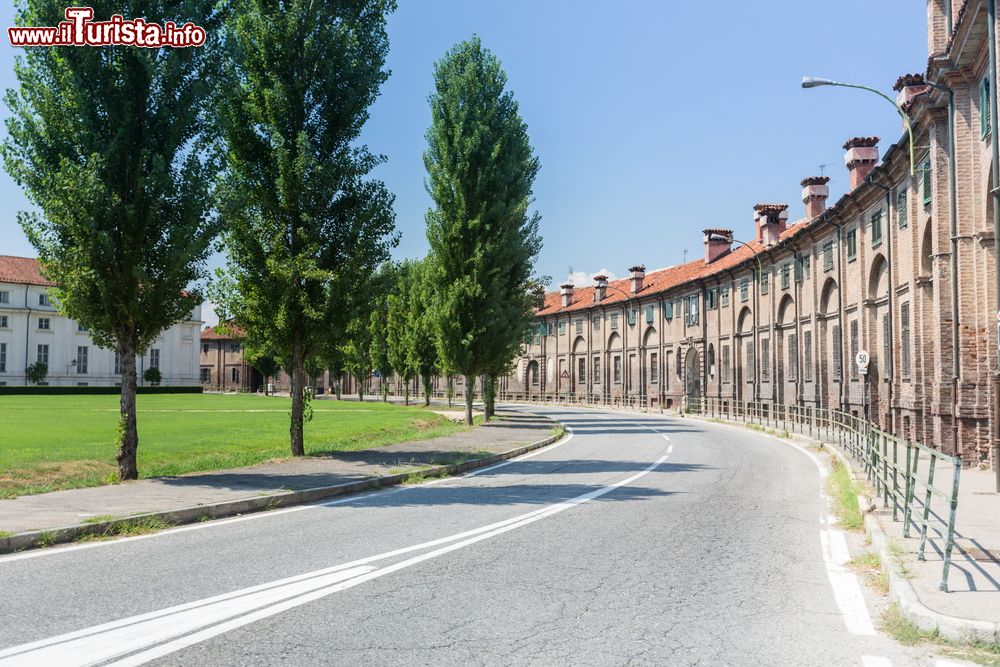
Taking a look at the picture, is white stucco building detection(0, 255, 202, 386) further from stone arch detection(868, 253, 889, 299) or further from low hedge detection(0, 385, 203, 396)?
stone arch detection(868, 253, 889, 299)

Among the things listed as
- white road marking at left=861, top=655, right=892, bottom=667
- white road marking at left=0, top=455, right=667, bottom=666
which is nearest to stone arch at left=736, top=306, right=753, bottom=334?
white road marking at left=0, top=455, right=667, bottom=666

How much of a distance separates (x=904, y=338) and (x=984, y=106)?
33.2 ft

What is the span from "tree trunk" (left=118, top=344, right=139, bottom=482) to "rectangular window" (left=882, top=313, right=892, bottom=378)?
23.1m

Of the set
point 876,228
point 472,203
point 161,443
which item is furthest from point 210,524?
point 876,228

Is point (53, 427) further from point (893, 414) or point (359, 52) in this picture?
point (893, 414)

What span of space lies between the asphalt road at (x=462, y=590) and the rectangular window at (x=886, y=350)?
1767cm

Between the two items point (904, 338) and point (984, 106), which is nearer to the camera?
point (984, 106)

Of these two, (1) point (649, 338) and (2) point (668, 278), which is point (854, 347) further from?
(2) point (668, 278)

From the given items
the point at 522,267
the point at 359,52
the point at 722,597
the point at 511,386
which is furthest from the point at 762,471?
the point at 511,386

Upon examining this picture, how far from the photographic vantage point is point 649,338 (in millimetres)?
58312

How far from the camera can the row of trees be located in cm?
1218

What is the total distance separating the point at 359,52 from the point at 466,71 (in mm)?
13413

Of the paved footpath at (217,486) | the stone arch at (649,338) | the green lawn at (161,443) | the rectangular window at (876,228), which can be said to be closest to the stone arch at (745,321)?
the stone arch at (649,338)

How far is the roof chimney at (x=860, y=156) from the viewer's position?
31.7 metres
